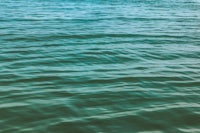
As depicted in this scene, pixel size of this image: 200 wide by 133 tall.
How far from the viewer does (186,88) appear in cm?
1075

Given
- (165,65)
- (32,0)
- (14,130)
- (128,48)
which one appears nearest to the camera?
(14,130)

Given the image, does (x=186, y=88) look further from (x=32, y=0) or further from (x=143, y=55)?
(x=32, y=0)

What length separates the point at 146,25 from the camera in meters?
22.8

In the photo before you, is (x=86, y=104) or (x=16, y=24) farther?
(x=16, y=24)

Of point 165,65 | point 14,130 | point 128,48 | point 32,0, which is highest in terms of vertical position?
point 32,0

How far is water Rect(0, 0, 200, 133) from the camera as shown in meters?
8.25

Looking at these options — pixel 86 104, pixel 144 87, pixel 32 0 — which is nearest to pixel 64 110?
pixel 86 104

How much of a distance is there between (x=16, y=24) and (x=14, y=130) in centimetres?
1468

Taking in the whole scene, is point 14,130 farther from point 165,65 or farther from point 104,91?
point 165,65

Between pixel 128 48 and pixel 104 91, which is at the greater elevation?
pixel 128 48

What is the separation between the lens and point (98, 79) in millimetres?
11156

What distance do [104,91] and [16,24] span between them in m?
12.9

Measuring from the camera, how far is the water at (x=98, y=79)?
825cm

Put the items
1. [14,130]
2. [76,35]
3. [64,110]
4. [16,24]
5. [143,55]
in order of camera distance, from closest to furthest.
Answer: [14,130], [64,110], [143,55], [76,35], [16,24]
